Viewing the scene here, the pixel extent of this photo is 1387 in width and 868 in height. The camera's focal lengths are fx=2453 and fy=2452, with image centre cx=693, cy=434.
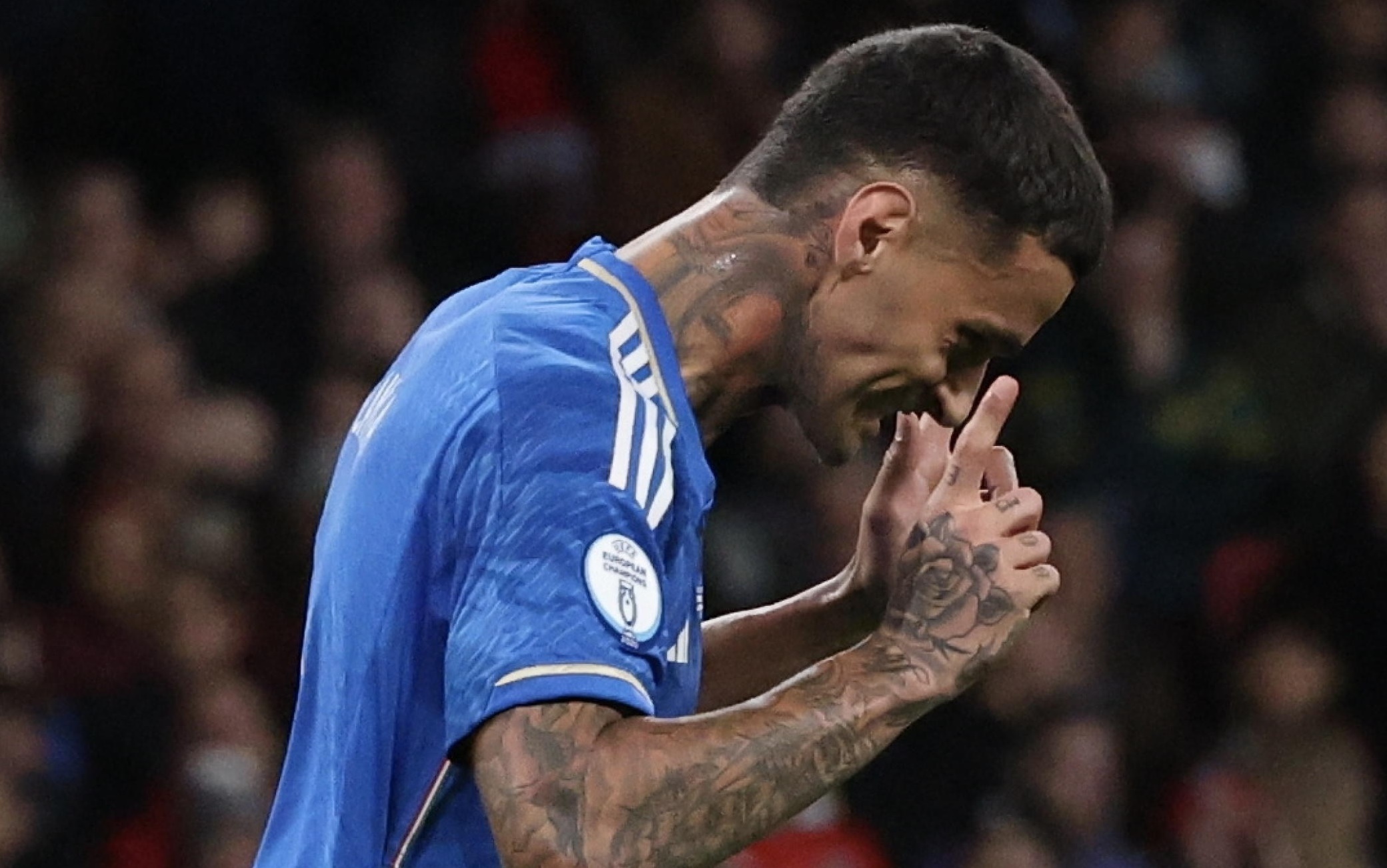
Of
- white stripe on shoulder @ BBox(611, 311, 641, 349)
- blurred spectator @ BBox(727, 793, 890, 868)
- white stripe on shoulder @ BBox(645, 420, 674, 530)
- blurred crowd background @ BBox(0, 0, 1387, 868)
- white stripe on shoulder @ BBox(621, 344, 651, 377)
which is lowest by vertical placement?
blurred spectator @ BBox(727, 793, 890, 868)

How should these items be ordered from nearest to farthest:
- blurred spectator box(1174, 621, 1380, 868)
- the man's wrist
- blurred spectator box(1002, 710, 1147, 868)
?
the man's wrist, blurred spectator box(1002, 710, 1147, 868), blurred spectator box(1174, 621, 1380, 868)

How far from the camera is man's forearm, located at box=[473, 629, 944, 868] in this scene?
7.38ft

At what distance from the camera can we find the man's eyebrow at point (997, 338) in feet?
9.05

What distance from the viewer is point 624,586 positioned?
232 centimetres

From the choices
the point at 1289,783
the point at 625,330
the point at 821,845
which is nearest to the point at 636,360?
the point at 625,330

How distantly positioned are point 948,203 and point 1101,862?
3.46 metres

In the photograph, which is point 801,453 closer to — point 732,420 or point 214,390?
point 214,390

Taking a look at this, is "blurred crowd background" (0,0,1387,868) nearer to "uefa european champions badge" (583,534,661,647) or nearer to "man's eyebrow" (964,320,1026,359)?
"man's eyebrow" (964,320,1026,359)

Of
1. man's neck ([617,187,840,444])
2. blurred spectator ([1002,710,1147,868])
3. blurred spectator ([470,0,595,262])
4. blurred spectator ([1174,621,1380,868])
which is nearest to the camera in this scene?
man's neck ([617,187,840,444])

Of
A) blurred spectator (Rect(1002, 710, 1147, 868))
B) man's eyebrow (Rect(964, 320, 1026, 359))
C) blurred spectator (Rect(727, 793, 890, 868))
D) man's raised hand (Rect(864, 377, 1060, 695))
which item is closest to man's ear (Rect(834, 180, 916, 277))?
man's eyebrow (Rect(964, 320, 1026, 359))

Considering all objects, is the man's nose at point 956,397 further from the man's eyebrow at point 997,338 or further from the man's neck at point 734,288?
the man's neck at point 734,288

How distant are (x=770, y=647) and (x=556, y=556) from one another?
3.41 feet

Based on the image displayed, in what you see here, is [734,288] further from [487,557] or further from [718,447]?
[718,447]

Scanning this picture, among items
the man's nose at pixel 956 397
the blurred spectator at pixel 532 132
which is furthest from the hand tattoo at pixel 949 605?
the blurred spectator at pixel 532 132
